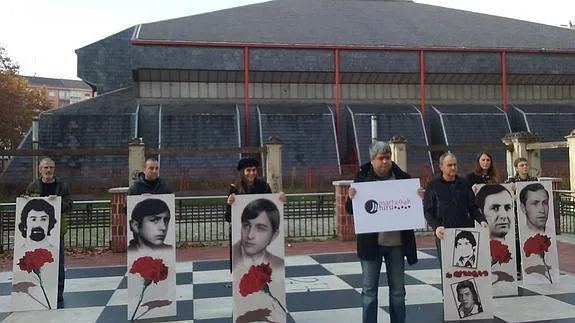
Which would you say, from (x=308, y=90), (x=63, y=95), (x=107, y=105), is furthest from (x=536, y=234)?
(x=63, y=95)

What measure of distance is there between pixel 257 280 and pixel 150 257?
1299mm

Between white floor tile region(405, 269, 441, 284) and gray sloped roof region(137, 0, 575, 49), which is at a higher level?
gray sloped roof region(137, 0, 575, 49)

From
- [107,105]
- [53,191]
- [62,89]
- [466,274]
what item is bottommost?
[466,274]

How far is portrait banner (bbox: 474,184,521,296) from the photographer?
6.05 meters

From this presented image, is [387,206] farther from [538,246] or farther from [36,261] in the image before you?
[36,261]

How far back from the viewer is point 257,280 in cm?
486

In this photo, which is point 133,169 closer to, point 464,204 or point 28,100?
point 464,204

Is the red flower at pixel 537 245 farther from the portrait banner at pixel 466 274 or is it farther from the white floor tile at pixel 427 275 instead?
the portrait banner at pixel 466 274

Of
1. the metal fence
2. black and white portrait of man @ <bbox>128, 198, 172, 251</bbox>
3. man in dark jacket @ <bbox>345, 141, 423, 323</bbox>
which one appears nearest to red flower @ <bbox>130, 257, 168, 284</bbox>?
black and white portrait of man @ <bbox>128, 198, 172, 251</bbox>

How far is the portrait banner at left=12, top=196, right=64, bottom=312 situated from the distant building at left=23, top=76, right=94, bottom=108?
111m

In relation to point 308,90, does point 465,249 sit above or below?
below

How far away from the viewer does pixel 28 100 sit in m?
43.3

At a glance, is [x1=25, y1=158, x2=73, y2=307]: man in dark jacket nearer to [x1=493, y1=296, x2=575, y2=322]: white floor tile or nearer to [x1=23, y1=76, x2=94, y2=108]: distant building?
[x1=493, y1=296, x2=575, y2=322]: white floor tile

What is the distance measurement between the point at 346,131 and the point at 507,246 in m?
25.9
